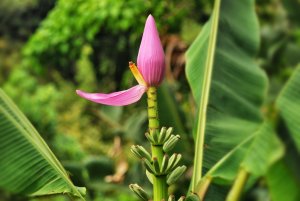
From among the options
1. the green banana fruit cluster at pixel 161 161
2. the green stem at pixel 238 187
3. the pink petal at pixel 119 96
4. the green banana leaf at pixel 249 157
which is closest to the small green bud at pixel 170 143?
the green banana fruit cluster at pixel 161 161

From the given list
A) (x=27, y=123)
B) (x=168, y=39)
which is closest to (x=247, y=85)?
(x=27, y=123)

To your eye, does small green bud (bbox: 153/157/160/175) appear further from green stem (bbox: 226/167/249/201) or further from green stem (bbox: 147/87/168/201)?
green stem (bbox: 226/167/249/201)

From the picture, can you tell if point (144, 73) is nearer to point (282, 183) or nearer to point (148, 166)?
point (148, 166)

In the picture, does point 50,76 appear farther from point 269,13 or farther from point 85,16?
point 85,16

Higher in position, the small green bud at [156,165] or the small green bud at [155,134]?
the small green bud at [155,134]

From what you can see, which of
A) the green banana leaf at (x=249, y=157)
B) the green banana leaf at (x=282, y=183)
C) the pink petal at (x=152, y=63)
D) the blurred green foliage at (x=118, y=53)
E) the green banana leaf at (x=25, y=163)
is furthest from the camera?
the blurred green foliage at (x=118, y=53)

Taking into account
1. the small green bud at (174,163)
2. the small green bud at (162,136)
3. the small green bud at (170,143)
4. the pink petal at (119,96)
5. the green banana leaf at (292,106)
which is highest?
the pink petal at (119,96)

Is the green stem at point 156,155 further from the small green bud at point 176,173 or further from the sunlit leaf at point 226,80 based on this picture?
the sunlit leaf at point 226,80
